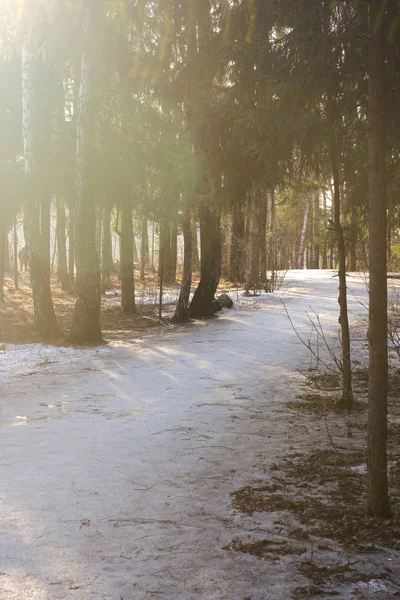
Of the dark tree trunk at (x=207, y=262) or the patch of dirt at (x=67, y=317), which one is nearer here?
the patch of dirt at (x=67, y=317)

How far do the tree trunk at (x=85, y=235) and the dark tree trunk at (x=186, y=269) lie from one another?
2945mm

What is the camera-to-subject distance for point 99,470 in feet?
16.5

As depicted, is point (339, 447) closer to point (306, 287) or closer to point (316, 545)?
point (316, 545)

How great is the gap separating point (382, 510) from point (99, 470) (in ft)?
7.15

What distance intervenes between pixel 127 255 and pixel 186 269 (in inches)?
92.1

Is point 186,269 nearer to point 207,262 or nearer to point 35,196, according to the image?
point 207,262

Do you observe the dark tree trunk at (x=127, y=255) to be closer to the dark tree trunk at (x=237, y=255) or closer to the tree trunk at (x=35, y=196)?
the tree trunk at (x=35, y=196)

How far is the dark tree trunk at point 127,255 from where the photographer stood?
16281mm

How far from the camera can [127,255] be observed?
1648cm

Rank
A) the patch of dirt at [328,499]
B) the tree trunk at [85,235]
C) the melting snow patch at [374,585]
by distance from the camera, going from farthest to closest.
Answer: the tree trunk at [85,235] → the patch of dirt at [328,499] → the melting snow patch at [374,585]

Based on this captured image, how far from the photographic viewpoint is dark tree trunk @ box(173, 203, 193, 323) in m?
14.7

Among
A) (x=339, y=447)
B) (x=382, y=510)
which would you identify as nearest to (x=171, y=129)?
(x=339, y=447)

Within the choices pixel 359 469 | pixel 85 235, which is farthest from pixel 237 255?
pixel 359 469

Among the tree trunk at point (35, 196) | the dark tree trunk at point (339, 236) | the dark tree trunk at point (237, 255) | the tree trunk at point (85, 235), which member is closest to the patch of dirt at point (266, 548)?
the dark tree trunk at point (339, 236)
